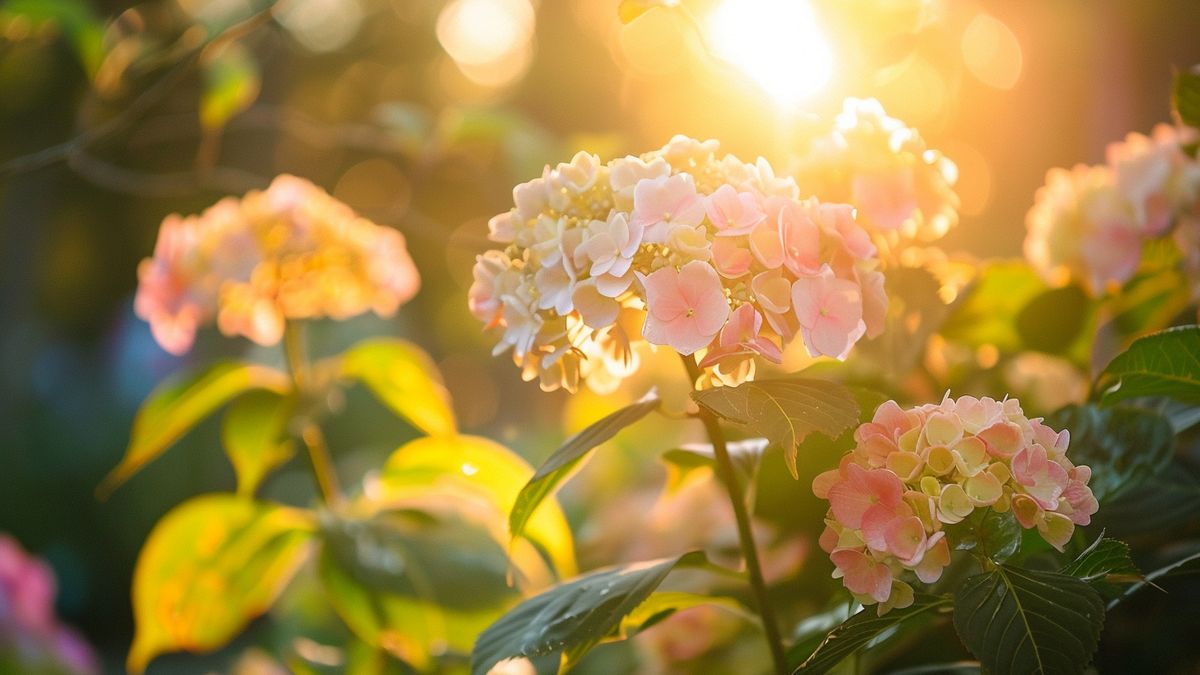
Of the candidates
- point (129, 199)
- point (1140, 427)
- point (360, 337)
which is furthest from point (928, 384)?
point (129, 199)

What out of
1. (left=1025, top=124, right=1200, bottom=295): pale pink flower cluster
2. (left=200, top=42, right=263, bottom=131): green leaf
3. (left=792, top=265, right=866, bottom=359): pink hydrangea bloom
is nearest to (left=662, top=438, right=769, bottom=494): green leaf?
→ (left=792, top=265, right=866, bottom=359): pink hydrangea bloom

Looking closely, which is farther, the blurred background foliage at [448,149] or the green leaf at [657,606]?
the blurred background foliage at [448,149]

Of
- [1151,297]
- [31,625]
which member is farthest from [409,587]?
[31,625]

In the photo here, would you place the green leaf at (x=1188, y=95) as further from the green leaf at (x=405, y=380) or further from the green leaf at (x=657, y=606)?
A: the green leaf at (x=405, y=380)

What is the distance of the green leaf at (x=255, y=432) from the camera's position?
87 centimetres

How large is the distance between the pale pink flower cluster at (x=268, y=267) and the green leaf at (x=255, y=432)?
0.08 meters

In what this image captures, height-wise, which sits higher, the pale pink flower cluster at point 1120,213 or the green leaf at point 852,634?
the pale pink flower cluster at point 1120,213

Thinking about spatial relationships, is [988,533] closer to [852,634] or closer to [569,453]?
[852,634]

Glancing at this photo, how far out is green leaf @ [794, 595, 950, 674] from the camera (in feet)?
1.40

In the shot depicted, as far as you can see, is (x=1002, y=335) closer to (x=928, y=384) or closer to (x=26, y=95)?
(x=928, y=384)

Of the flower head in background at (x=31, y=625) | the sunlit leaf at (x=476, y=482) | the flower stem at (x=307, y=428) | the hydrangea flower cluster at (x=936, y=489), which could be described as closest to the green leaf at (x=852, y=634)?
the hydrangea flower cluster at (x=936, y=489)

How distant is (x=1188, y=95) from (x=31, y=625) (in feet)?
4.80

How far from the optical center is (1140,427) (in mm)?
581

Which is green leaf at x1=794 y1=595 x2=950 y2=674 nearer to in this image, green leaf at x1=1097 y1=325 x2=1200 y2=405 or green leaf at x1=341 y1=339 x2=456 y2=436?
green leaf at x1=1097 y1=325 x2=1200 y2=405
